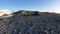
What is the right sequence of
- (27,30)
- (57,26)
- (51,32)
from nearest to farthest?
(51,32), (27,30), (57,26)

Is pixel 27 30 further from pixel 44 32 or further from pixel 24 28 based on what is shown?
pixel 44 32

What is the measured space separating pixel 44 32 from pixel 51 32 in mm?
199

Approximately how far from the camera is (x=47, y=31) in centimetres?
387

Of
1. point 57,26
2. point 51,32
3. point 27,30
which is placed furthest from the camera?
point 57,26

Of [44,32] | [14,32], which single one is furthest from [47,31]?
[14,32]

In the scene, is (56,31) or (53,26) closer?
(56,31)

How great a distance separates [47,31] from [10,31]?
112 centimetres

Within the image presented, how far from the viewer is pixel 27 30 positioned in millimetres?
4055

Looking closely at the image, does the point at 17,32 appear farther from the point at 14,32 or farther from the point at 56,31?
the point at 56,31

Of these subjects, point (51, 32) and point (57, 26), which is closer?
point (51, 32)

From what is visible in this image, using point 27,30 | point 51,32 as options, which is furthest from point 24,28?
point 51,32

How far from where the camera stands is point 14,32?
3.98 meters

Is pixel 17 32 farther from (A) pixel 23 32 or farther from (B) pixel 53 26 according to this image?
→ (B) pixel 53 26

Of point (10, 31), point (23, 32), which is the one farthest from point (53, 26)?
point (10, 31)
